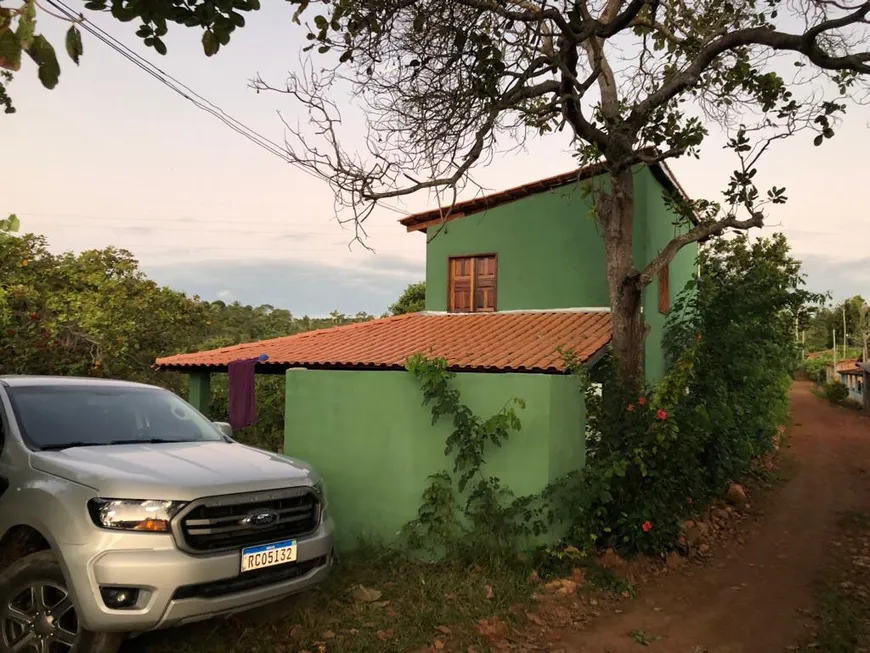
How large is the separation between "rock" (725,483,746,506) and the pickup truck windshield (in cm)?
815

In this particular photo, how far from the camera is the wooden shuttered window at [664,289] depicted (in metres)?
11.7

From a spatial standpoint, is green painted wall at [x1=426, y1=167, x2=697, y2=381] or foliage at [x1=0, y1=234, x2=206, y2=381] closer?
green painted wall at [x1=426, y1=167, x2=697, y2=381]

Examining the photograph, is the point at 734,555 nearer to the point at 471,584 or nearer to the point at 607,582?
the point at 607,582

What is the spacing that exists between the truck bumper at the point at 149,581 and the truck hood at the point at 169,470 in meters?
0.27

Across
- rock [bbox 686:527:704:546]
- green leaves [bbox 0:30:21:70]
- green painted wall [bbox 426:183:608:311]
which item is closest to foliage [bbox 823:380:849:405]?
green painted wall [bbox 426:183:608:311]

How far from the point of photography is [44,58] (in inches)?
87.0

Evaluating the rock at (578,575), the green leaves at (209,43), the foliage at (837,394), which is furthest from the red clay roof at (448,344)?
the foliage at (837,394)

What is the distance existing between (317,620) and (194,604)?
1.44m

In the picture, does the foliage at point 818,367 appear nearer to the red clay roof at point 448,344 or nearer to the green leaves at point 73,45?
the red clay roof at point 448,344

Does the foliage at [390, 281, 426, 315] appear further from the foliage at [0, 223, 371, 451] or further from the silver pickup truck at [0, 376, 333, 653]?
the silver pickup truck at [0, 376, 333, 653]

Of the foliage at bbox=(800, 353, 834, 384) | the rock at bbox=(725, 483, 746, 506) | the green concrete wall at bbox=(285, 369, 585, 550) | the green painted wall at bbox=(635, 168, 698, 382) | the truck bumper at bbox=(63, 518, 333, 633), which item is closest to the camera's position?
the truck bumper at bbox=(63, 518, 333, 633)

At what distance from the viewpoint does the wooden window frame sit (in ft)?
38.2

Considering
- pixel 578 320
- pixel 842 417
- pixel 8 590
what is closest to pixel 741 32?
pixel 578 320

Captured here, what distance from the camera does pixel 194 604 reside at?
3.57 m
